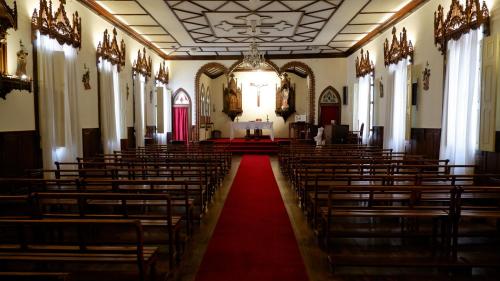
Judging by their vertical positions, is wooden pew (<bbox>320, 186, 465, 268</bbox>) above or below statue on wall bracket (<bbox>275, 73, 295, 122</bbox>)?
below

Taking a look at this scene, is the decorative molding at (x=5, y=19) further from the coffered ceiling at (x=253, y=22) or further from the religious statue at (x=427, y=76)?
the religious statue at (x=427, y=76)

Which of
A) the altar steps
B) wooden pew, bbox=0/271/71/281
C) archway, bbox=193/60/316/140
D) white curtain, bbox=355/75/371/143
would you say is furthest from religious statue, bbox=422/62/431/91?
wooden pew, bbox=0/271/71/281

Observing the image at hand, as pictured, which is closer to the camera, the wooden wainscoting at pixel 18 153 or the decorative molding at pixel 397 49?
the wooden wainscoting at pixel 18 153

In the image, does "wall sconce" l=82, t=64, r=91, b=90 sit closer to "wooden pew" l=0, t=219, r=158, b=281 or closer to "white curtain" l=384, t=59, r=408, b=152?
"wooden pew" l=0, t=219, r=158, b=281

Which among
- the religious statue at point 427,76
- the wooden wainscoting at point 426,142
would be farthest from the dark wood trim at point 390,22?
the wooden wainscoting at point 426,142

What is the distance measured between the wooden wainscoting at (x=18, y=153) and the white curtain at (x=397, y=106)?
819 centimetres

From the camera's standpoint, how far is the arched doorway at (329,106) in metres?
15.8

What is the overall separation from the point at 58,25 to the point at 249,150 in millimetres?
9088

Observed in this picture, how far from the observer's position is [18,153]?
5.86 m

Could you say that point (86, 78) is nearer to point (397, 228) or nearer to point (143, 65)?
point (143, 65)

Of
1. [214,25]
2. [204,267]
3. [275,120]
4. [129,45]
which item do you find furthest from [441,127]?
[275,120]

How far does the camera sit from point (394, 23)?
33.4 feet

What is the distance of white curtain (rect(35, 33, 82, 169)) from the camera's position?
6.44 m

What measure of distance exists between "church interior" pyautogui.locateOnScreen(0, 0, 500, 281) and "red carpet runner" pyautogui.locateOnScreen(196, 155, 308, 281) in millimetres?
30
